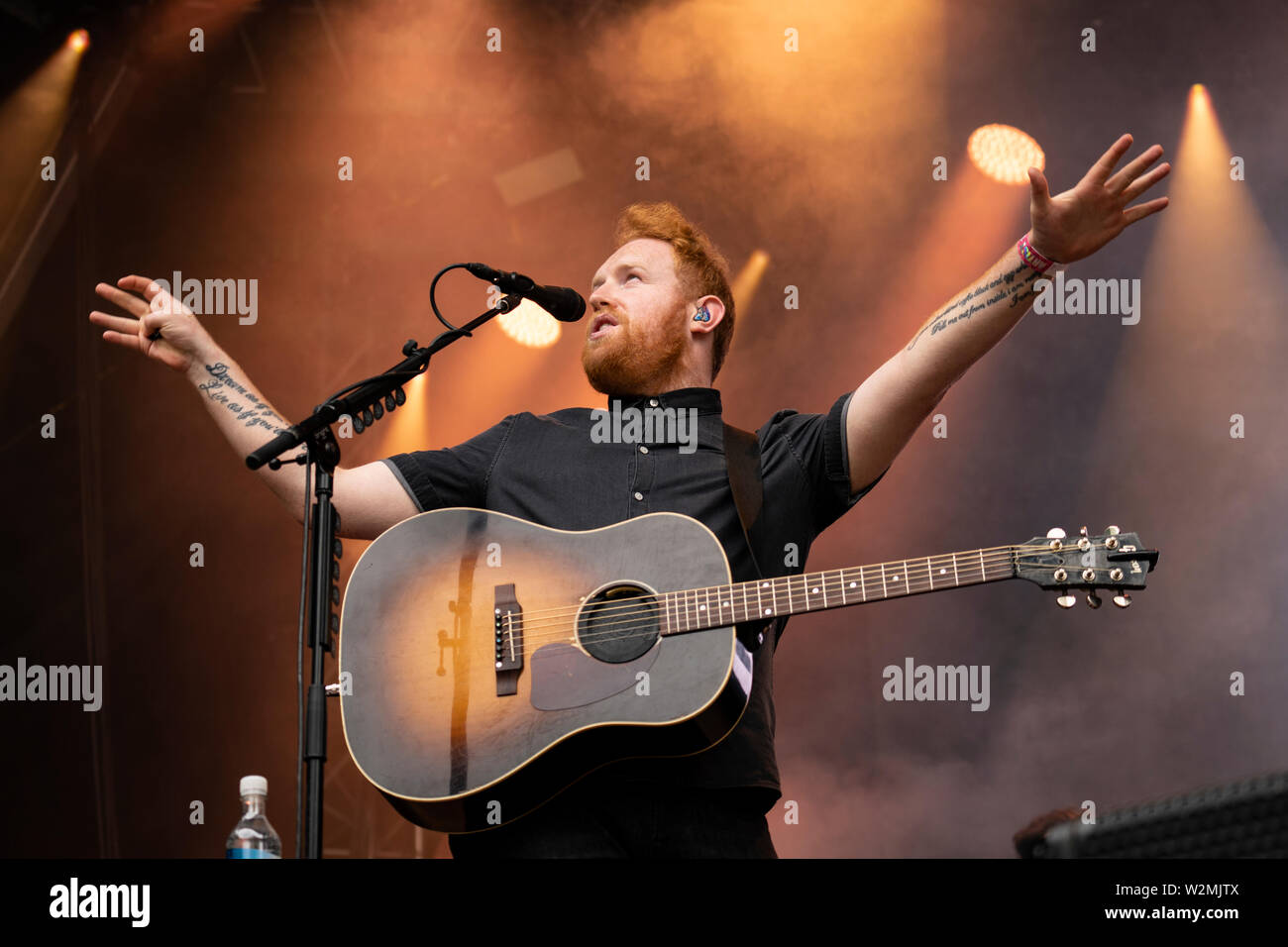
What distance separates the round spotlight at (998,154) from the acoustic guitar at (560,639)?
3402mm

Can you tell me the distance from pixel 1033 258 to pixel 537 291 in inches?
44.2

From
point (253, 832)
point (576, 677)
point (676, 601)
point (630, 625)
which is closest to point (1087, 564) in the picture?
point (676, 601)

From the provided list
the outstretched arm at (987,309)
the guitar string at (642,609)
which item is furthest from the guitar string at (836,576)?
the outstretched arm at (987,309)

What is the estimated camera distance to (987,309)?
261 cm

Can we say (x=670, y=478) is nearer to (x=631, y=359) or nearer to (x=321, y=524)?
(x=631, y=359)

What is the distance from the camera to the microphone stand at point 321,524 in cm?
221

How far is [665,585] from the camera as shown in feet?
8.84

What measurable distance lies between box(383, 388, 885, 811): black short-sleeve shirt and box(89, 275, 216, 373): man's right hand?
1.80 ft

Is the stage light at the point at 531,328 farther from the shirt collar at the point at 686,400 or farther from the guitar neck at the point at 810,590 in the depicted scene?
the guitar neck at the point at 810,590

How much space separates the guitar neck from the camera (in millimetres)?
2586
